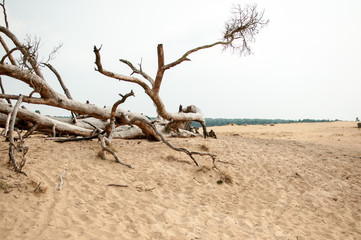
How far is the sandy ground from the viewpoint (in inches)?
126

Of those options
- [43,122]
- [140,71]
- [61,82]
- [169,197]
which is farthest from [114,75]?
[169,197]

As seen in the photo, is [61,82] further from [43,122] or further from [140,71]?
[140,71]

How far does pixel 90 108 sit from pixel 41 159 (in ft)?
8.30

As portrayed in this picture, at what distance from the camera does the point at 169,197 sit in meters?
4.25

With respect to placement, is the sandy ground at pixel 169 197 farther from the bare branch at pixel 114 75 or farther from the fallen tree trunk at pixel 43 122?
the bare branch at pixel 114 75

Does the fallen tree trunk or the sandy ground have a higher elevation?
the fallen tree trunk

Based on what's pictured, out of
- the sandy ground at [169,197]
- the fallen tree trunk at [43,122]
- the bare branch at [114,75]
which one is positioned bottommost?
the sandy ground at [169,197]

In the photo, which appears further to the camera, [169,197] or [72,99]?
[72,99]

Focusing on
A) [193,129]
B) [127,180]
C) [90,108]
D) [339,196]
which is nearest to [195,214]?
[127,180]

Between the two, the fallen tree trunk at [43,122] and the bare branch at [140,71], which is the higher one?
the bare branch at [140,71]

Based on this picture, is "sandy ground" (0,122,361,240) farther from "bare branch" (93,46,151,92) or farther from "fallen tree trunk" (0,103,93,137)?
"bare branch" (93,46,151,92)

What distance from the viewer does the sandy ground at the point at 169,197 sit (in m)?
3.19

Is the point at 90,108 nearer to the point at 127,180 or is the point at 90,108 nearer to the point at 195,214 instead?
the point at 127,180

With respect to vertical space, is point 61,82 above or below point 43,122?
above
